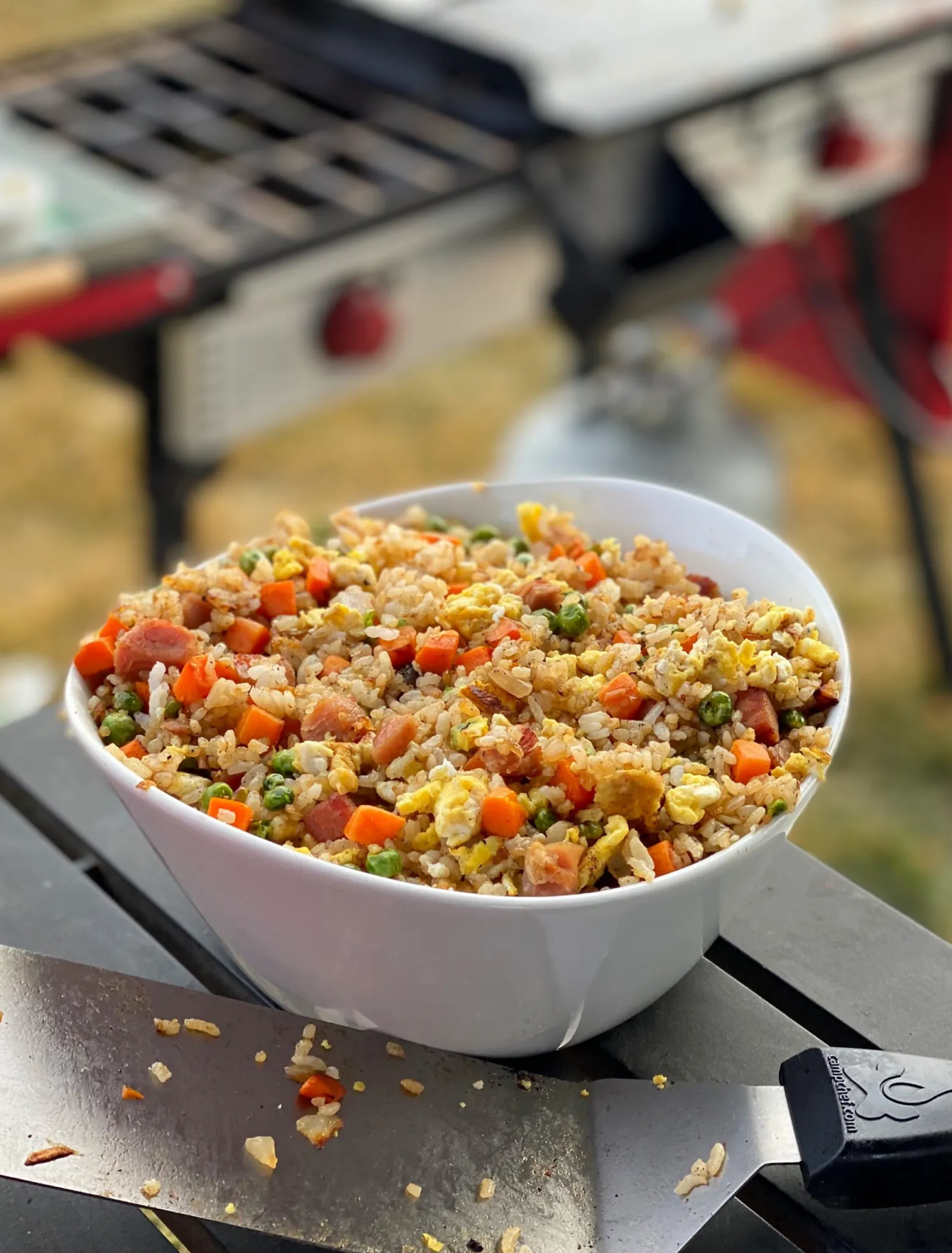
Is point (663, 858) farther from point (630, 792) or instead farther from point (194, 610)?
point (194, 610)

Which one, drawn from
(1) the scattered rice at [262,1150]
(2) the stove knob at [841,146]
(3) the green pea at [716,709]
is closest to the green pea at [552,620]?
(3) the green pea at [716,709]

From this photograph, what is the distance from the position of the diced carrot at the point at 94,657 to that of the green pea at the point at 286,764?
0.15m

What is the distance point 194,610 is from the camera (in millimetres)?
884

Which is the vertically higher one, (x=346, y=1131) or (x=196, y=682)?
(x=196, y=682)

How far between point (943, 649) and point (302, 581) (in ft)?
7.64

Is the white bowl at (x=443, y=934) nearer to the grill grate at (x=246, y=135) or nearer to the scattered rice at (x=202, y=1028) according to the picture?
the scattered rice at (x=202, y=1028)

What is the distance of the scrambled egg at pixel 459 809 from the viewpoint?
27.9 inches

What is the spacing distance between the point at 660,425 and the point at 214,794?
1992 millimetres

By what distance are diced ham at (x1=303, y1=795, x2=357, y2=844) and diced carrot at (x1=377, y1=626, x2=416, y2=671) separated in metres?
0.12

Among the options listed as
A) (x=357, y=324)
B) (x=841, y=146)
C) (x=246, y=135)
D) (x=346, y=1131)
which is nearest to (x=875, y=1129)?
(x=346, y=1131)

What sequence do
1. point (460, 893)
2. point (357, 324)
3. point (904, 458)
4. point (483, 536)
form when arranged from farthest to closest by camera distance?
1. point (904, 458)
2. point (357, 324)
3. point (483, 536)
4. point (460, 893)

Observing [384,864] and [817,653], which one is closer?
[384,864]

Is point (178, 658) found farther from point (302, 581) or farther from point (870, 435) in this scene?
point (870, 435)

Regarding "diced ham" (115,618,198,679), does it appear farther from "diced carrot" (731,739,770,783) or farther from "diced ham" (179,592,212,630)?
"diced carrot" (731,739,770,783)
